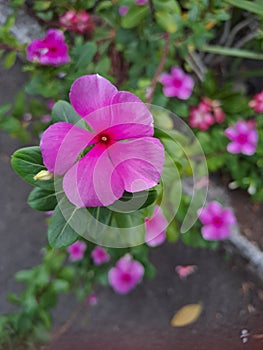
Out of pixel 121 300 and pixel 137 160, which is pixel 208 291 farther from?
pixel 137 160

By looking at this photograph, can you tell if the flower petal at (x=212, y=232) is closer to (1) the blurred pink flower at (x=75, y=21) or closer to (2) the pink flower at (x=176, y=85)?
(2) the pink flower at (x=176, y=85)

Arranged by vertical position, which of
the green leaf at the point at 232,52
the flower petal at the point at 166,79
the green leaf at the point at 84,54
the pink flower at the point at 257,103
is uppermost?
the green leaf at the point at 84,54

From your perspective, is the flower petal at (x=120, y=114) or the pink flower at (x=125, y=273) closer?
the flower petal at (x=120, y=114)

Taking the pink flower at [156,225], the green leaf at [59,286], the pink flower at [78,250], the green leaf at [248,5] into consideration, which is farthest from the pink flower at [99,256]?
the green leaf at [248,5]

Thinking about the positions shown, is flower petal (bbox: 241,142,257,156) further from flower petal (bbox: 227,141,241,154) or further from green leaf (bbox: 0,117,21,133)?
green leaf (bbox: 0,117,21,133)

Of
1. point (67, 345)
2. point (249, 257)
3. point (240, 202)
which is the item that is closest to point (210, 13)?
point (240, 202)

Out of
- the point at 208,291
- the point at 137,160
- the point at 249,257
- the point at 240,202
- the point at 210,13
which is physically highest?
the point at 137,160

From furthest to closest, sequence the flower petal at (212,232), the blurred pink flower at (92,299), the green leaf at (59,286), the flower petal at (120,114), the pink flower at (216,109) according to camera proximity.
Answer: the blurred pink flower at (92,299) → the pink flower at (216,109) → the flower petal at (212,232) → the green leaf at (59,286) → the flower petal at (120,114)
